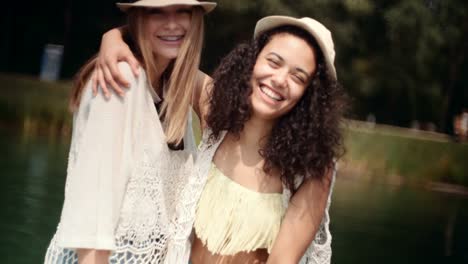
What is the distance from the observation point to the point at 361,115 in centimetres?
2072

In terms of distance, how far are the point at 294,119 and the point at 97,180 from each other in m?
0.55

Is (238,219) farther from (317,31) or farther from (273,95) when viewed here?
(317,31)

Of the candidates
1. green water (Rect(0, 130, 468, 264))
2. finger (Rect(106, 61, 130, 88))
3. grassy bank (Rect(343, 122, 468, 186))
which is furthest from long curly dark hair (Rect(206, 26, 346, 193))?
grassy bank (Rect(343, 122, 468, 186))

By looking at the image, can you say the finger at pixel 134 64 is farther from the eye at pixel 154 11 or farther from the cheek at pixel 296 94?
the cheek at pixel 296 94

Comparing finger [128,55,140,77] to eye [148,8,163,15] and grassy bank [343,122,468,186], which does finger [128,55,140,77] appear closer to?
eye [148,8,163,15]

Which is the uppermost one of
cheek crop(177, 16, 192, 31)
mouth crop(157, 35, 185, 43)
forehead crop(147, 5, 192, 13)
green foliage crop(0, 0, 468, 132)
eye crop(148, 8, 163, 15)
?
forehead crop(147, 5, 192, 13)

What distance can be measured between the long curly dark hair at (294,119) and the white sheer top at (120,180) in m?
0.19

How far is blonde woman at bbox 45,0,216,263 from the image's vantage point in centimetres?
174

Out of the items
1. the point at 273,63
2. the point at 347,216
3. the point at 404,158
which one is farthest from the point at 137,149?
the point at 404,158

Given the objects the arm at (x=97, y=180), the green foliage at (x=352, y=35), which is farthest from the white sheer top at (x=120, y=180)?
the green foliage at (x=352, y=35)

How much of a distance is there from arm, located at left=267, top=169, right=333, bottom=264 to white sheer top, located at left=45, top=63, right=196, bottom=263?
0.30 m

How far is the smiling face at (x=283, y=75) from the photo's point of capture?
6.28ft

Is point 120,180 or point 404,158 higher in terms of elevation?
point 120,180

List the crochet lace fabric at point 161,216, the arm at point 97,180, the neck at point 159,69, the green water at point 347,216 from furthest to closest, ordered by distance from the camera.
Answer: the green water at point 347,216
the neck at point 159,69
the crochet lace fabric at point 161,216
the arm at point 97,180
